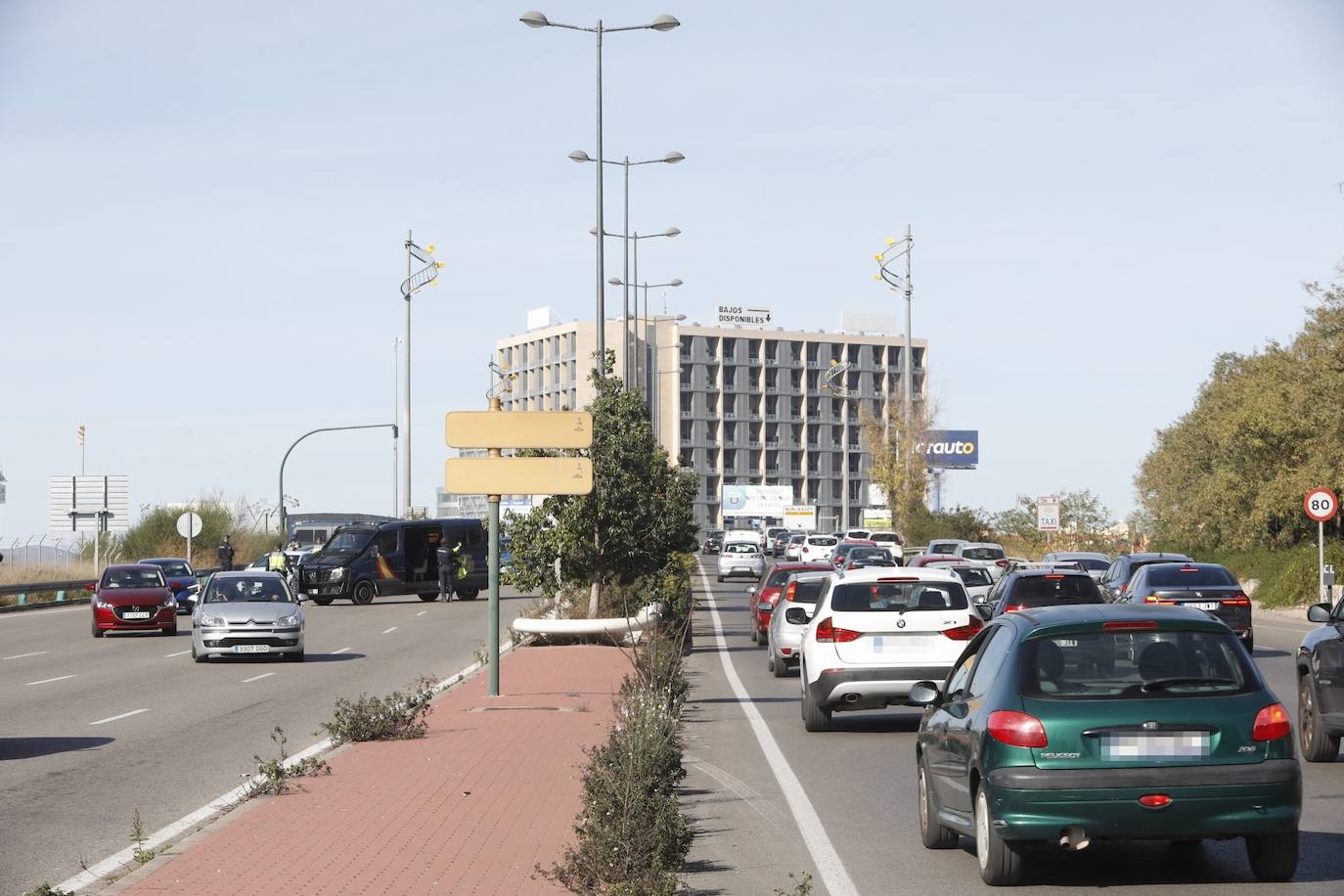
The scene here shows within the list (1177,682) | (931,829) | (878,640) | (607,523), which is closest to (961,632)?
(878,640)

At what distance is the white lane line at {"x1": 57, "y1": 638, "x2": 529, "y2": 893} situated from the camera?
9797mm

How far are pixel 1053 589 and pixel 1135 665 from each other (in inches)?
654

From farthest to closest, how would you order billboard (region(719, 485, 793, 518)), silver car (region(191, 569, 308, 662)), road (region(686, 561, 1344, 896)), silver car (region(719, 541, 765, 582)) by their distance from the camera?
1. billboard (region(719, 485, 793, 518))
2. silver car (region(719, 541, 765, 582))
3. silver car (region(191, 569, 308, 662))
4. road (region(686, 561, 1344, 896))

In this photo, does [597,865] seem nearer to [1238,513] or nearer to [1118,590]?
[1118,590]

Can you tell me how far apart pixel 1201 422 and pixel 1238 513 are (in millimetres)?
13712

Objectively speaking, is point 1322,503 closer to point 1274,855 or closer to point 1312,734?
point 1312,734

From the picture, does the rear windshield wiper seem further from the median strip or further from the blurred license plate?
the median strip

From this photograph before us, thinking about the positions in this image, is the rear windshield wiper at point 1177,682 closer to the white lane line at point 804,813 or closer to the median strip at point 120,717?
the white lane line at point 804,813

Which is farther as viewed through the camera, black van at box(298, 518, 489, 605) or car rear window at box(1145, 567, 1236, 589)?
black van at box(298, 518, 489, 605)

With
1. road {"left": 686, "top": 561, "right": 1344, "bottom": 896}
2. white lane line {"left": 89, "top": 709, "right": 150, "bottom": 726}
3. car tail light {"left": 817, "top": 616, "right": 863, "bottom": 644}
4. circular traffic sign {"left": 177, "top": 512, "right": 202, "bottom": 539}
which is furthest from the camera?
circular traffic sign {"left": 177, "top": 512, "right": 202, "bottom": 539}

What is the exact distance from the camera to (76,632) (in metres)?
39.7

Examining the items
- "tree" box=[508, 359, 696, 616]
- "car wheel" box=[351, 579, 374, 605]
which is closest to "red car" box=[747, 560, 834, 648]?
"tree" box=[508, 359, 696, 616]

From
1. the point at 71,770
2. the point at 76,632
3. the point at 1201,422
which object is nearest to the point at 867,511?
the point at 1201,422

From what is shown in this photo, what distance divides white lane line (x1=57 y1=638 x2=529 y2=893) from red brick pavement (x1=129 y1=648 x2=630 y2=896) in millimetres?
304
